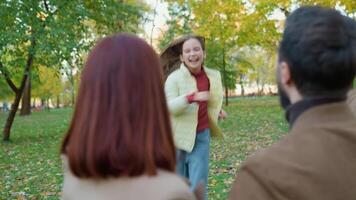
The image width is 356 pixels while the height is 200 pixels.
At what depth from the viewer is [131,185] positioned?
1.85 meters

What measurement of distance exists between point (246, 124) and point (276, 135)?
3.95m

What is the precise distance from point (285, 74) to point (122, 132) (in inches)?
24.3

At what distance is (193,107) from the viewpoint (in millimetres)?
4980

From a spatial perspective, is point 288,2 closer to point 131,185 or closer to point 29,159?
point 29,159

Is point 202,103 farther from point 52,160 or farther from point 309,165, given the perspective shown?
point 52,160

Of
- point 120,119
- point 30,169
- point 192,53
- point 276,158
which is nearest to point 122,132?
point 120,119

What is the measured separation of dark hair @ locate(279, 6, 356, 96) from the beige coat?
1.82ft

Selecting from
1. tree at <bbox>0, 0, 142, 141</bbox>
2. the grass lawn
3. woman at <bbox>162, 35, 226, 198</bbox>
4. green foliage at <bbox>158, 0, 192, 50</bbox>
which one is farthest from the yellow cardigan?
green foliage at <bbox>158, 0, 192, 50</bbox>

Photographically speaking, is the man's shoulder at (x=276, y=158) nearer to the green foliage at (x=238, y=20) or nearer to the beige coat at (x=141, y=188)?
the beige coat at (x=141, y=188)

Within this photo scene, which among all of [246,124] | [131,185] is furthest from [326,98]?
[246,124]

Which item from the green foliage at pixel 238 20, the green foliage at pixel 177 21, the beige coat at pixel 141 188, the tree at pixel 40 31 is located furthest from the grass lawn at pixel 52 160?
the green foliage at pixel 177 21

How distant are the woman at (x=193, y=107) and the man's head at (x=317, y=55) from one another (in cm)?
287

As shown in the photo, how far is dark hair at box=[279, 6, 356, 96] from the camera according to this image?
70.7 inches

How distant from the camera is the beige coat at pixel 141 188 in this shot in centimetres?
184
